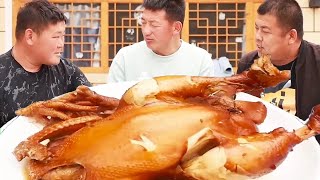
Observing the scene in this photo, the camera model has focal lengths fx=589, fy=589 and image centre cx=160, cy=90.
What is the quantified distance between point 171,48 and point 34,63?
2.88 ft

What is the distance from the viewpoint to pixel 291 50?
3020 millimetres

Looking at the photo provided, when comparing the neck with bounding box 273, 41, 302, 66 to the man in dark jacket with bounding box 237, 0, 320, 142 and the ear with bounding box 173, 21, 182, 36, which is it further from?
the ear with bounding box 173, 21, 182, 36

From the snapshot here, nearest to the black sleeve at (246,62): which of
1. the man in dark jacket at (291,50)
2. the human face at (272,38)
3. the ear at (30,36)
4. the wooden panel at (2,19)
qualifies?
the man in dark jacket at (291,50)

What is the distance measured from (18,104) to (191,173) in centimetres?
137

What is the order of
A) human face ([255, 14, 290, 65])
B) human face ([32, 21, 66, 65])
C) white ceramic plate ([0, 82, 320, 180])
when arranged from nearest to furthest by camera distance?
1. white ceramic plate ([0, 82, 320, 180])
2. human face ([32, 21, 66, 65])
3. human face ([255, 14, 290, 65])

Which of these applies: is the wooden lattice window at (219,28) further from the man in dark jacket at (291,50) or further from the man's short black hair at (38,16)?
the man's short black hair at (38,16)

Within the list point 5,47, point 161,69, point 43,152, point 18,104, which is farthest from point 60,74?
point 5,47

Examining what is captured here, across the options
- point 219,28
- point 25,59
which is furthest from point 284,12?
point 219,28

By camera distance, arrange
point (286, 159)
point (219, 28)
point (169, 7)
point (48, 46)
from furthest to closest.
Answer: point (219, 28) → point (169, 7) → point (48, 46) → point (286, 159)

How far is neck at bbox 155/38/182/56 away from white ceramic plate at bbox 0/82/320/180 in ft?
4.37

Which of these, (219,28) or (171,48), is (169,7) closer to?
(171,48)

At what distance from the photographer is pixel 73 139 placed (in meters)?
1.89

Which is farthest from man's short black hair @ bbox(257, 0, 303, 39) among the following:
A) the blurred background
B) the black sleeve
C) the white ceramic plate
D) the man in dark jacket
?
the blurred background

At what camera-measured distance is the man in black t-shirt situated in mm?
2854
